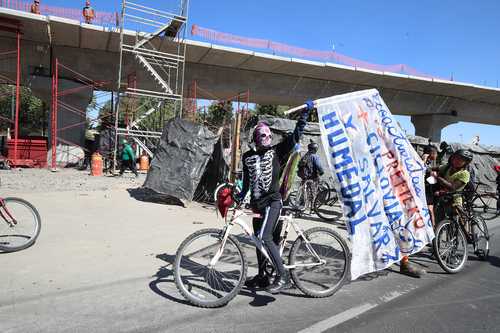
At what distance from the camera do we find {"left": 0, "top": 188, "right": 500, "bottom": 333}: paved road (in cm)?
356

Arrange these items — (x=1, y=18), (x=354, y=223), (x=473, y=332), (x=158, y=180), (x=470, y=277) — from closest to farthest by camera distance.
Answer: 1. (x=473, y=332)
2. (x=354, y=223)
3. (x=470, y=277)
4. (x=158, y=180)
5. (x=1, y=18)

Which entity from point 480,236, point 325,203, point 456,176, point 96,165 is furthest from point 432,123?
point 456,176

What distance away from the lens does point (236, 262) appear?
3973 millimetres

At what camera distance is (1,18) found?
16125mm

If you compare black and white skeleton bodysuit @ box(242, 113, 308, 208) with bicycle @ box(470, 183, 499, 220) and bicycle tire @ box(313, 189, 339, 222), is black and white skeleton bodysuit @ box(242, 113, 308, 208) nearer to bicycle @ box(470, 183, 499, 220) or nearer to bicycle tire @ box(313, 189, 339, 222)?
bicycle @ box(470, 183, 499, 220)

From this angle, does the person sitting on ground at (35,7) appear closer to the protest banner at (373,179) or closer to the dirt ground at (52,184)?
the dirt ground at (52,184)

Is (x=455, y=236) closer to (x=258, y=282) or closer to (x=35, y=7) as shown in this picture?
(x=258, y=282)

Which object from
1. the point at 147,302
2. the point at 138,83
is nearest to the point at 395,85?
the point at 138,83

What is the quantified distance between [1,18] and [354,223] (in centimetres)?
1795

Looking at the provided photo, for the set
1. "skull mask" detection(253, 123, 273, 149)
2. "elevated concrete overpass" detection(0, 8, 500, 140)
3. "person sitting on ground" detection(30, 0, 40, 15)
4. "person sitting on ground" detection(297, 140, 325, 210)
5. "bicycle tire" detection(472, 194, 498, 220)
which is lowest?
"bicycle tire" detection(472, 194, 498, 220)

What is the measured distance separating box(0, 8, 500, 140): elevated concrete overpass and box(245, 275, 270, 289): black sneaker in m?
16.9

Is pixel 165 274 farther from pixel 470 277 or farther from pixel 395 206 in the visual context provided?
pixel 470 277

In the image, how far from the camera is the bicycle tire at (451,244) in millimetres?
5425

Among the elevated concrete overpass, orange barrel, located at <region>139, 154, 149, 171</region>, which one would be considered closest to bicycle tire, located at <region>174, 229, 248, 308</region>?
orange barrel, located at <region>139, 154, 149, 171</region>
